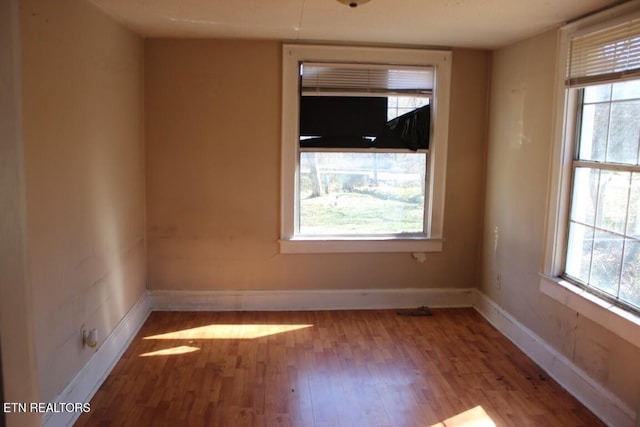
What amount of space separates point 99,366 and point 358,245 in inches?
88.3

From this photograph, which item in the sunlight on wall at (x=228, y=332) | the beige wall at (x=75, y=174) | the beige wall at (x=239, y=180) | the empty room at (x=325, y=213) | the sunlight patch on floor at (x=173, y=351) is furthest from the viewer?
the beige wall at (x=239, y=180)

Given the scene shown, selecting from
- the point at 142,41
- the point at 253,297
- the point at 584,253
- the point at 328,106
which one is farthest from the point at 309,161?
the point at 584,253

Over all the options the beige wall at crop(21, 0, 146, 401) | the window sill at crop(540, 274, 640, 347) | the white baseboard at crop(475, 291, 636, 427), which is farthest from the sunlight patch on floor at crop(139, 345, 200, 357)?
the window sill at crop(540, 274, 640, 347)

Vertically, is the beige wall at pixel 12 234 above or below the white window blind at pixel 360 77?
below

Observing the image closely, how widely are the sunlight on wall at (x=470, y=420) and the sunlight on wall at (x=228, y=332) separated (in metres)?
1.55

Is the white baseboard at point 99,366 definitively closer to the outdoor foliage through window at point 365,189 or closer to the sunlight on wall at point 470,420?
the outdoor foliage through window at point 365,189

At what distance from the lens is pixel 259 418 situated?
9.14 feet

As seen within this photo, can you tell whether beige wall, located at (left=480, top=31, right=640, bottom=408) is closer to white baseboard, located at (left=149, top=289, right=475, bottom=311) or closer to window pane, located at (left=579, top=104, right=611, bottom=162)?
window pane, located at (left=579, top=104, right=611, bottom=162)

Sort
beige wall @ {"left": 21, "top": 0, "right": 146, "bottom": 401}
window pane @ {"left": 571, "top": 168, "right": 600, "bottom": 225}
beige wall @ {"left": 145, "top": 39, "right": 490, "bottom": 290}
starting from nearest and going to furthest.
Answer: beige wall @ {"left": 21, "top": 0, "right": 146, "bottom": 401} < window pane @ {"left": 571, "top": 168, "right": 600, "bottom": 225} < beige wall @ {"left": 145, "top": 39, "right": 490, "bottom": 290}

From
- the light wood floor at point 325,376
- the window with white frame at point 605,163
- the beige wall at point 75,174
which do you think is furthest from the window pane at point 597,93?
the beige wall at point 75,174

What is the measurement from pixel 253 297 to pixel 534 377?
2.29m

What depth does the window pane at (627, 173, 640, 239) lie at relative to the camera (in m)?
2.70

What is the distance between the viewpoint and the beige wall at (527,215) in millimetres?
2932

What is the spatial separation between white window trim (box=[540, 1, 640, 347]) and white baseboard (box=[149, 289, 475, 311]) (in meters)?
1.23
